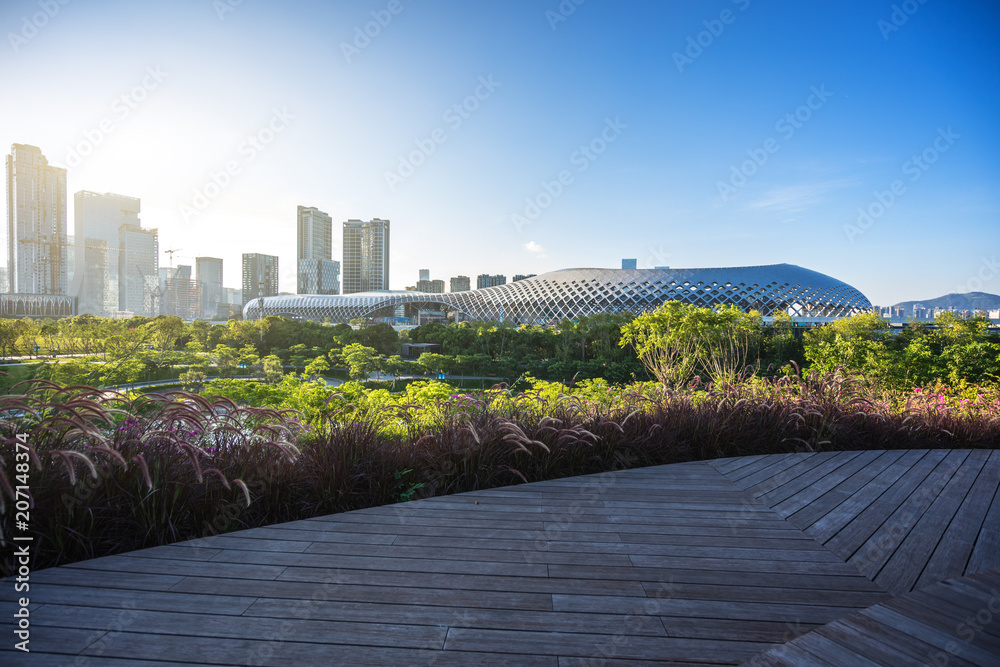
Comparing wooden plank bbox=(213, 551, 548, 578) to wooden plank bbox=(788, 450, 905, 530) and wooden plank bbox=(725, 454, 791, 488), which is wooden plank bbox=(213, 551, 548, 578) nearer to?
wooden plank bbox=(788, 450, 905, 530)

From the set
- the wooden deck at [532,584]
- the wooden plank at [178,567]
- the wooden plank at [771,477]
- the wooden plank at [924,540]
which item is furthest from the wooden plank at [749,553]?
the wooden plank at [178,567]

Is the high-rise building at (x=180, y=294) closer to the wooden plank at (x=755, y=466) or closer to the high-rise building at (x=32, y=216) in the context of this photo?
the high-rise building at (x=32, y=216)

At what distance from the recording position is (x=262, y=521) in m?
2.81

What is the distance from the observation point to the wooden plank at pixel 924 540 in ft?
7.21

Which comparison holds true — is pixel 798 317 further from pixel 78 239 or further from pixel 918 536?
pixel 78 239

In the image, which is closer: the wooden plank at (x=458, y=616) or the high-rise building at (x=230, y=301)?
the wooden plank at (x=458, y=616)

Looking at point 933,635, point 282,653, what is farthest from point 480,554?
point 933,635

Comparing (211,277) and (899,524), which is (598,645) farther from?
(211,277)

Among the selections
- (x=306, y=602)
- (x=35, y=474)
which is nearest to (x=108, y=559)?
(x=35, y=474)

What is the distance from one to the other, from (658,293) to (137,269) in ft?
184

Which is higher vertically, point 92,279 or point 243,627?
point 92,279

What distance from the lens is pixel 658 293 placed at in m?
60.8

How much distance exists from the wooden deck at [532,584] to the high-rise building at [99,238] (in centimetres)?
2579

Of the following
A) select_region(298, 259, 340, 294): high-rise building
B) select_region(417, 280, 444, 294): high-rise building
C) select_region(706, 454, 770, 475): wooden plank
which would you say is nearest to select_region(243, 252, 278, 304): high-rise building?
select_region(298, 259, 340, 294): high-rise building
